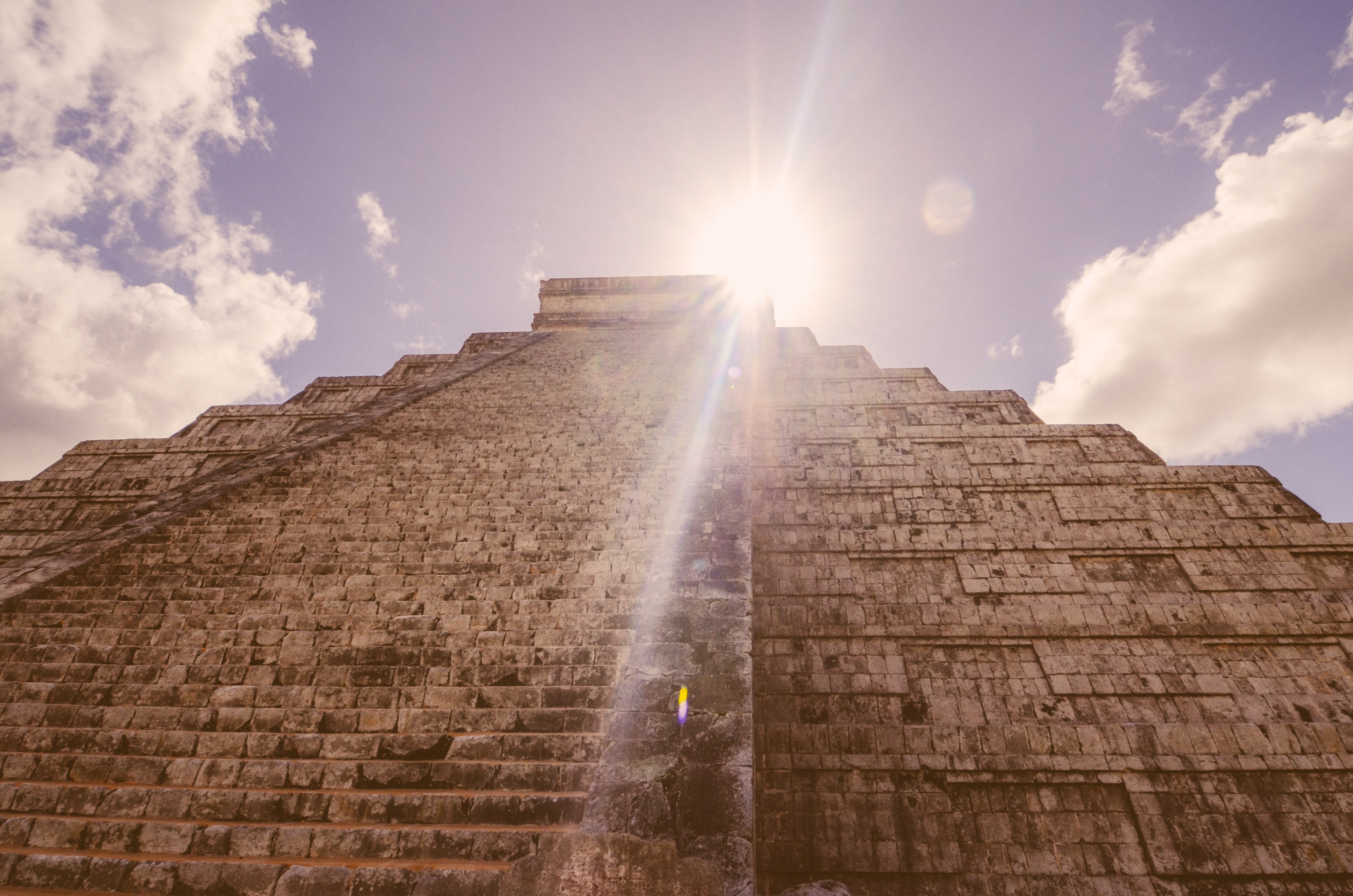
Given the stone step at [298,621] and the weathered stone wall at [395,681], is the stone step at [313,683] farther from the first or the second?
the stone step at [298,621]

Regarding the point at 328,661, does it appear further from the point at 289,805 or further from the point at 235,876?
the point at 235,876

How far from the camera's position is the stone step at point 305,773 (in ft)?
13.1

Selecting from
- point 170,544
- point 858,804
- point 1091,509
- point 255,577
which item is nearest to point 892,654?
point 858,804

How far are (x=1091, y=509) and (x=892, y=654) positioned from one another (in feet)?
12.2

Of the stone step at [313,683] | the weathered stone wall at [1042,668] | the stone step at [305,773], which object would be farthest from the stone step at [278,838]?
the weathered stone wall at [1042,668]

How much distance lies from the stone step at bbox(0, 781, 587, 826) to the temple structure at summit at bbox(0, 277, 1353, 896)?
0.02 metres

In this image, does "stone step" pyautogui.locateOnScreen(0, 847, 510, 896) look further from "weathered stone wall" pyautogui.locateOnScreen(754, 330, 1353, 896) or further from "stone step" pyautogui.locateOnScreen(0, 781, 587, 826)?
"weathered stone wall" pyautogui.locateOnScreen(754, 330, 1353, 896)

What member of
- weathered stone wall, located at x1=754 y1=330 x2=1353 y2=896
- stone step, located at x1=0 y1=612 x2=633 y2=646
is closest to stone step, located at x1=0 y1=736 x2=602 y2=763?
stone step, located at x1=0 y1=612 x2=633 y2=646

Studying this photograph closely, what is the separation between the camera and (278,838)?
3.75 m

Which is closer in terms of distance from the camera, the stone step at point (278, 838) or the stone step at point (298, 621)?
the stone step at point (278, 838)

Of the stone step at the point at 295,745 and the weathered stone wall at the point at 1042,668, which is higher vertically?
the weathered stone wall at the point at 1042,668

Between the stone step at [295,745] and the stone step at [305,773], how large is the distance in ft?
0.18

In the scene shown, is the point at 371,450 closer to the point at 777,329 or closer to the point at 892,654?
the point at 892,654

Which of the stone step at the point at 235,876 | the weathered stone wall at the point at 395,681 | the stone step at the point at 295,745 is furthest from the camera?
the stone step at the point at 295,745
